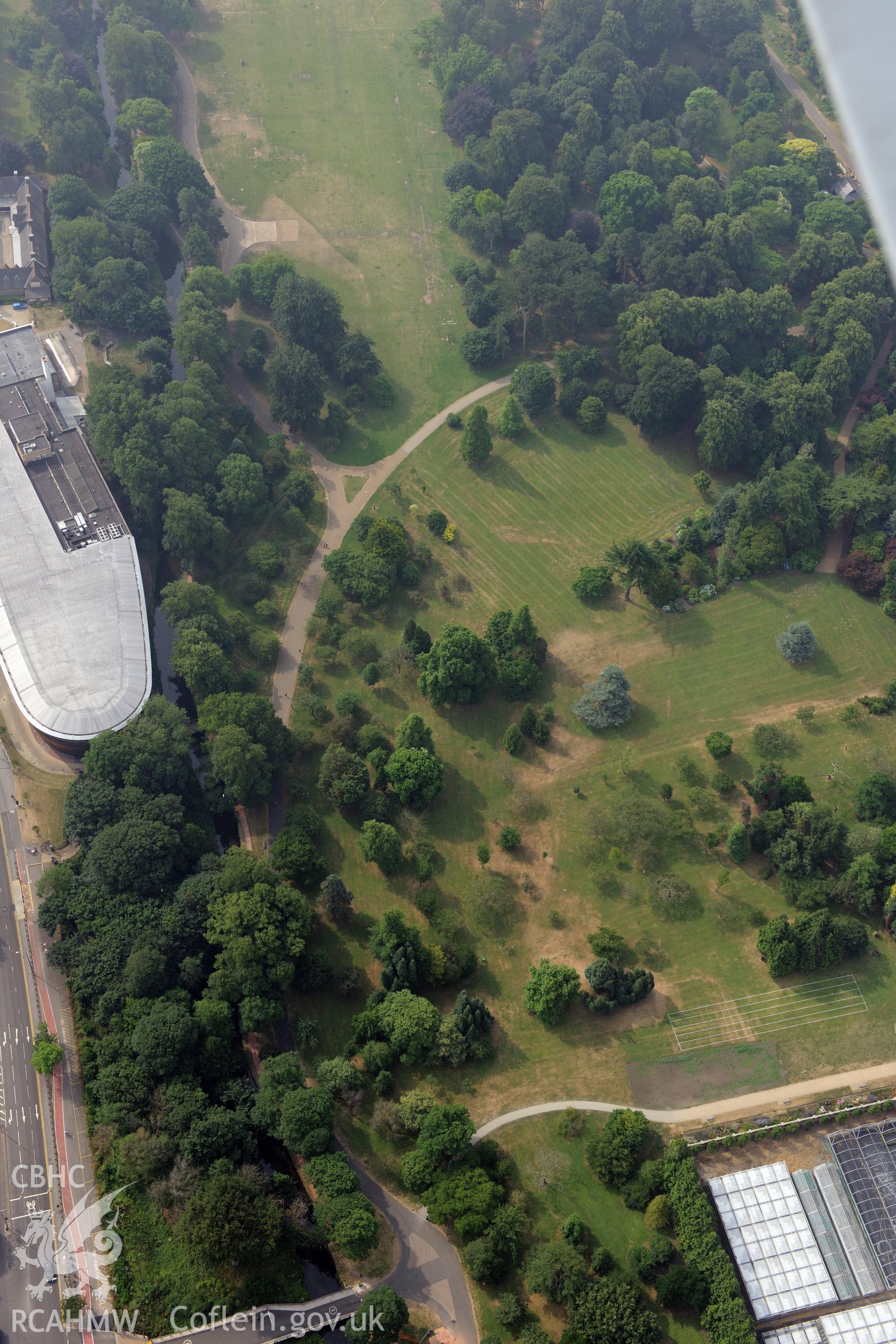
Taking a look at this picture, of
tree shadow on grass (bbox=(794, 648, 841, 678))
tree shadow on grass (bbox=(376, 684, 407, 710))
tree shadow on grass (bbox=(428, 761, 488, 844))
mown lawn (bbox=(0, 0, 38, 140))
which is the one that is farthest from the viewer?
mown lawn (bbox=(0, 0, 38, 140))

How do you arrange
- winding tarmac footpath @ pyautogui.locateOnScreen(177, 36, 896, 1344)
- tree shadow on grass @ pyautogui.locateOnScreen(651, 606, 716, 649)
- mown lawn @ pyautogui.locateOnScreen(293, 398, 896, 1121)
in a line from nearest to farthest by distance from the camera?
winding tarmac footpath @ pyautogui.locateOnScreen(177, 36, 896, 1344) → mown lawn @ pyautogui.locateOnScreen(293, 398, 896, 1121) → tree shadow on grass @ pyautogui.locateOnScreen(651, 606, 716, 649)

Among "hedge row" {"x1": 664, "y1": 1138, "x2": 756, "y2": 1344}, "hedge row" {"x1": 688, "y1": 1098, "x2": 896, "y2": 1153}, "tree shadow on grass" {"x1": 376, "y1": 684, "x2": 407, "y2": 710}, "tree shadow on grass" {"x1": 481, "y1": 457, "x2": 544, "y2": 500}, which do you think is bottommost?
"hedge row" {"x1": 664, "y1": 1138, "x2": 756, "y2": 1344}

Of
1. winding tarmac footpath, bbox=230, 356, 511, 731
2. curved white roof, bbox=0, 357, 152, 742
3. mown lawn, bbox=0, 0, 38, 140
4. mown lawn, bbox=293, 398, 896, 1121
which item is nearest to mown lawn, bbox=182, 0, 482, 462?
winding tarmac footpath, bbox=230, 356, 511, 731

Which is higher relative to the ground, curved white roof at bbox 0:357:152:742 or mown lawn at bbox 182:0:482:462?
mown lawn at bbox 182:0:482:462

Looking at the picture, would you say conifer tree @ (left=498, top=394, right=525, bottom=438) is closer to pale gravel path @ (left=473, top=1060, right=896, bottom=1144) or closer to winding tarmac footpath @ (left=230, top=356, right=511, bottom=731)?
winding tarmac footpath @ (left=230, top=356, right=511, bottom=731)

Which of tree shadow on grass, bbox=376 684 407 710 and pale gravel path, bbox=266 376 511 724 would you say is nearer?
tree shadow on grass, bbox=376 684 407 710

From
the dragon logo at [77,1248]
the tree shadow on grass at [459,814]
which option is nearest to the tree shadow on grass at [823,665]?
the tree shadow on grass at [459,814]

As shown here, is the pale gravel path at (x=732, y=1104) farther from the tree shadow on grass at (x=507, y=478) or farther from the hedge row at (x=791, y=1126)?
the tree shadow on grass at (x=507, y=478)
